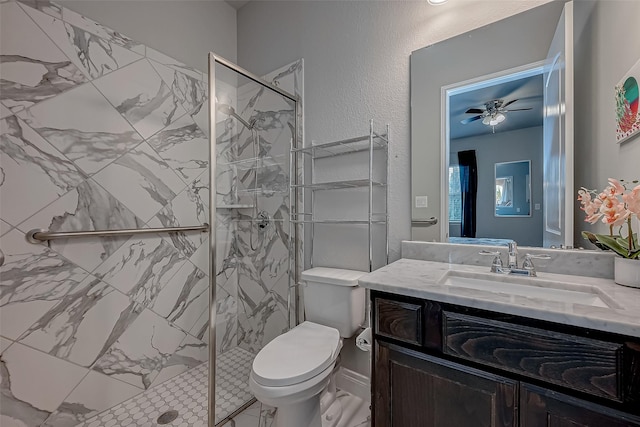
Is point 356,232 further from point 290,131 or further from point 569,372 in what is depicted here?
point 569,372

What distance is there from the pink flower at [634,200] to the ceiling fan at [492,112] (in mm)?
560

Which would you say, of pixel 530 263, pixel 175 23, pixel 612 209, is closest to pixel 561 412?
pixel 530 263

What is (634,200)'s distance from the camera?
83 cm

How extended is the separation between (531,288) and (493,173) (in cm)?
54

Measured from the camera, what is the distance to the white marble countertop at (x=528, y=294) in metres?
0.67

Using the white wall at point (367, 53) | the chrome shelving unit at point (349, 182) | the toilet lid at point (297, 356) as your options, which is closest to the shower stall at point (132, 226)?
the chrome shelving unit at point (349, 182)

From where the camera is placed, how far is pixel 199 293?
204 centimetres

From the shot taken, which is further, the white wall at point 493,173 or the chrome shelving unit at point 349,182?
the chrome shelving unit at point 349,182

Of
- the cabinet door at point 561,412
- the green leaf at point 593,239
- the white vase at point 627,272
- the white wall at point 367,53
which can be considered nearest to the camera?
the cabinet door at point 561,412

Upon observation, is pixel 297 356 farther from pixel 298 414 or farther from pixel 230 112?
pixel 230 112

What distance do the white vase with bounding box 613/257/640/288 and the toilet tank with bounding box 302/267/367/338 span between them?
99 centimetres

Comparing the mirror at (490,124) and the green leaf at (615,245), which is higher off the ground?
the mirror at (490,124)

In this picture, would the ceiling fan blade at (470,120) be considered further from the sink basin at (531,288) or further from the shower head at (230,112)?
the shower head at (230,112)

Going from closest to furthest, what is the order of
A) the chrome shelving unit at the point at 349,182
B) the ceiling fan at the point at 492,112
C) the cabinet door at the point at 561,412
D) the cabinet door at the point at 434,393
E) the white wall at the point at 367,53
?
the cabinet door at the point at 561,412 < the cabinet door at the point at 434,393 < the ceiling fan at the point at 492,112 < the white wall at the point at 367,53 < the chrome shelving unit at the point at 349,182
